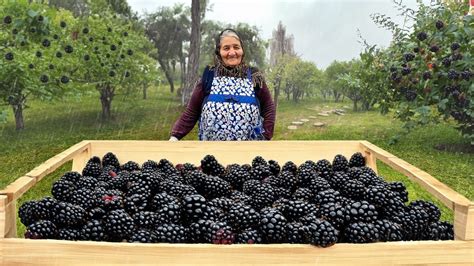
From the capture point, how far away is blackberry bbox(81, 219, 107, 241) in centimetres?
108

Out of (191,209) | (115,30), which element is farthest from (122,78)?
(191,209)

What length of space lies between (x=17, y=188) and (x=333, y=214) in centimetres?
71

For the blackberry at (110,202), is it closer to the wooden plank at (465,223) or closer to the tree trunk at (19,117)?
the wooden plank at (465,223)

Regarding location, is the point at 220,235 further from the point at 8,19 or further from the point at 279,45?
the point at 279,45

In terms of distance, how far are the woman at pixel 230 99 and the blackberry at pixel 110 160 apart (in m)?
0.57

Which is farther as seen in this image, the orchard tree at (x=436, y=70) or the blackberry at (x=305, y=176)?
the orchard tree at (x=436, y=70)

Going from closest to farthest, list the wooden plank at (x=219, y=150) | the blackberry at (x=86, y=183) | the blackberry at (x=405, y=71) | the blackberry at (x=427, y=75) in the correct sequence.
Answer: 1. the blackberry at (x=86, y=183)
2. the wooden plank at (x=219, y=150)
3. the blackberry at (x=427, y=75)
4. the blackberry at (x=405, y=71)

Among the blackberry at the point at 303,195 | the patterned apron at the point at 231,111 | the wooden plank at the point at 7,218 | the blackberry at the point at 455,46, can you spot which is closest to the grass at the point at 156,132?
the blackberry at the point at 455,46

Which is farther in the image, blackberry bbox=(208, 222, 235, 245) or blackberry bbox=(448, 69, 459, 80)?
blackberry bbox=(448, 69, 459, 80)

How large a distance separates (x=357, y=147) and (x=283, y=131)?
4960 millimetres

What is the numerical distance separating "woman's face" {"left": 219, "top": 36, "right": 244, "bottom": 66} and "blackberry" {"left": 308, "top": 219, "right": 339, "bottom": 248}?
145cm

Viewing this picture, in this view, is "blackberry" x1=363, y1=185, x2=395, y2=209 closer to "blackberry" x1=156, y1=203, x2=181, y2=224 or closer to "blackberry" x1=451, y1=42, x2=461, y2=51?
"blackberry" x1=156, y1=203, x2=181, y2=224

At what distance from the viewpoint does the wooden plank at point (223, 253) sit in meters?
0.95

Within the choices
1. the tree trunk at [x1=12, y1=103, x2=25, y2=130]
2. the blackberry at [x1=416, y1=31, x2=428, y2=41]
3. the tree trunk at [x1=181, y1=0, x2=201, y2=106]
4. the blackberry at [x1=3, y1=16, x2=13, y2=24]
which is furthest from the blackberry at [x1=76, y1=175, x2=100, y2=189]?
the tree trunk at [x1=181, y1=0, x2=201, y2=106]
